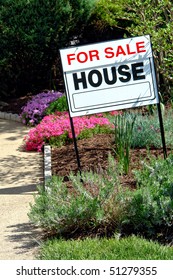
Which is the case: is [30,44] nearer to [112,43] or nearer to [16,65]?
Answer: [16,65]

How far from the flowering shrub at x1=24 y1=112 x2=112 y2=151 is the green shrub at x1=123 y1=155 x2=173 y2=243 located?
373 cm

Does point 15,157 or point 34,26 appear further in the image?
point 34,26

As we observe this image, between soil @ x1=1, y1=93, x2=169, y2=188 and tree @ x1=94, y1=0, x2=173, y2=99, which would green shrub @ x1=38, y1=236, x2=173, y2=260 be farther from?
tree @ x1=94, y1=0, x2=173, y2=99

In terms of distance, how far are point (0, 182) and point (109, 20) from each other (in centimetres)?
622

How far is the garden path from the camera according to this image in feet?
20.3

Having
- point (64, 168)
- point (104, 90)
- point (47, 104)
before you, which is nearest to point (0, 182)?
point (64, 168)

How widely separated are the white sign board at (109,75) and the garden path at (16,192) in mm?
1172

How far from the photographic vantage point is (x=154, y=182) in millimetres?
6191

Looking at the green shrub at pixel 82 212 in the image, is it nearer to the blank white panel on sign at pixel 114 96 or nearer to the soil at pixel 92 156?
the soil at pixel 92 156

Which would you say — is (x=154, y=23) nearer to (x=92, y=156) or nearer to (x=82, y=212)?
(x=92, y=156)

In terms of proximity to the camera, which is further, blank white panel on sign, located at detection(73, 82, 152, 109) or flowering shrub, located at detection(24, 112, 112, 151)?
flowering shrub, located at detection(24, 112, 112, 151)

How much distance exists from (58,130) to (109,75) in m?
2.64

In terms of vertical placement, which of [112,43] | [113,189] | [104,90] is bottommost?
[113,189]

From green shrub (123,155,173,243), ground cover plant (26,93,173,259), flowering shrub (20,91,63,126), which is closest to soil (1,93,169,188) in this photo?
ground cover plant (26,93,173,259)
